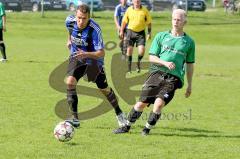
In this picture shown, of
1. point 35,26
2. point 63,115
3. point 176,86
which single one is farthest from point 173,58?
point 35,26

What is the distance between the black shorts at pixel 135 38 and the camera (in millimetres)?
18864

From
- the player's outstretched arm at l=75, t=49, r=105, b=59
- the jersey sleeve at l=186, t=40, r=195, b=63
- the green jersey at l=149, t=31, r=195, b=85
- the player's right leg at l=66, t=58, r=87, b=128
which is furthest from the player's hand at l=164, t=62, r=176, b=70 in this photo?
the player's right leg at l=66, t=58, r=87, b=128

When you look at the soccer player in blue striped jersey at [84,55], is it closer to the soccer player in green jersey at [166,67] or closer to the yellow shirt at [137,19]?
the soccer player in green jersey at [166,67]

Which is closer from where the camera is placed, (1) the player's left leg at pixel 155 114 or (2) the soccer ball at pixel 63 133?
(2) the soccer ball at pixel 63 133

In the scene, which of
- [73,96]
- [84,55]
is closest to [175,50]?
[84,55]

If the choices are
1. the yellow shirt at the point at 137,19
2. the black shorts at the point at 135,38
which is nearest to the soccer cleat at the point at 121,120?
the black shorts at the point at 135,38

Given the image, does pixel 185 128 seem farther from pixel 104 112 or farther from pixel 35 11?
pixel 35 11

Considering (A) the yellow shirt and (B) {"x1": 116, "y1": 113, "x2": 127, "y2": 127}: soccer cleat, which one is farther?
(A) the yellow shirt

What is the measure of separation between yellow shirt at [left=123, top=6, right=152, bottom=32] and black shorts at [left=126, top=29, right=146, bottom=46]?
0.12 metres

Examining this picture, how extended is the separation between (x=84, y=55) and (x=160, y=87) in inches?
54.9

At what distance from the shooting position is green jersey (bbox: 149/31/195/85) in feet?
31.2

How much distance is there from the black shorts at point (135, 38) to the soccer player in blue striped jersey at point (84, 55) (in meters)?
8.58

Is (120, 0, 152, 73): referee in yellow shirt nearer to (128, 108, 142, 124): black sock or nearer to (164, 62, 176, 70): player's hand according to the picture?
(128, 108, 142, 124): black sock

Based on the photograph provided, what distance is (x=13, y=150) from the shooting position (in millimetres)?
8438
